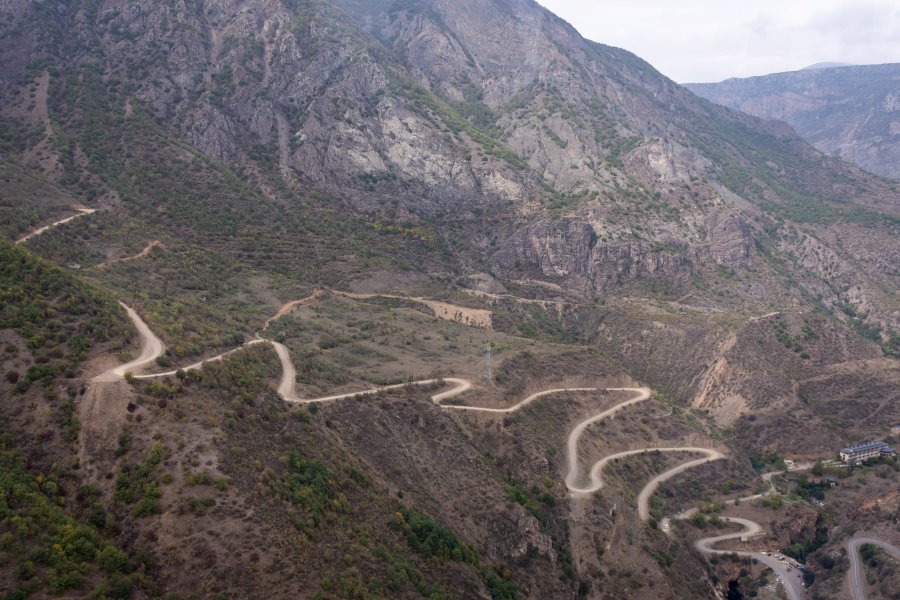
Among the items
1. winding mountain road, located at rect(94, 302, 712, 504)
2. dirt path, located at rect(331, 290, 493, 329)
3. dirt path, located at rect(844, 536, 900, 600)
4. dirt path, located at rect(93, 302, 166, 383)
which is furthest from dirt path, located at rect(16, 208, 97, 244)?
dirt path, located at rect(844, 536, 900, 600)

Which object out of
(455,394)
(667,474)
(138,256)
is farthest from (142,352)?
(667,474)

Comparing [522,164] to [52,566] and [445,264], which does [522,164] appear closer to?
[445,264]

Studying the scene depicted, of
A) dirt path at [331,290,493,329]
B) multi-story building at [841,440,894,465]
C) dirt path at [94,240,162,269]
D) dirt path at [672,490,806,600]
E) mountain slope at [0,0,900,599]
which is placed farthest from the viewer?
dirt path at [331,290,493,329]

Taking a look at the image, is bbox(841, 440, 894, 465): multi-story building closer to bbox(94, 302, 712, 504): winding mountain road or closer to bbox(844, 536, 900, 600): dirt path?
bbox(94, 302, 712, 504): winding mountain road

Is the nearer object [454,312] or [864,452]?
[864,452]

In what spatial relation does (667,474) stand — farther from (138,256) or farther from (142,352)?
(138,256)

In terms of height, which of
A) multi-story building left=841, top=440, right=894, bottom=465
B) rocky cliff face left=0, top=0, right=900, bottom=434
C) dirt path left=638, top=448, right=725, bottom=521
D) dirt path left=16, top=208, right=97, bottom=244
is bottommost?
dirt path left=638, top=448, right=725, bottom=521
